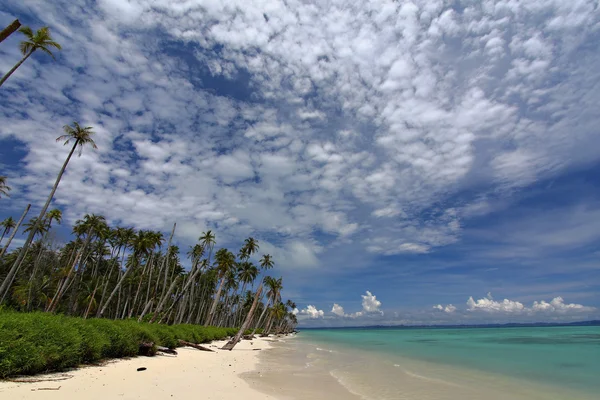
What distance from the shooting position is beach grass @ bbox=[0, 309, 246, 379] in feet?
26.0

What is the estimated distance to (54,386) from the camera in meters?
7.63

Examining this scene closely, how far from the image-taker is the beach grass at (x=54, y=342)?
7.93m

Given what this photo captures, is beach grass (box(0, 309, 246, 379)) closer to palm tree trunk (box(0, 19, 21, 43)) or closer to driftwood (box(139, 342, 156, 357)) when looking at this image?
driftwood (box(139, 342, 156, 357))

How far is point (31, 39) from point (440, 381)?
27.3 m

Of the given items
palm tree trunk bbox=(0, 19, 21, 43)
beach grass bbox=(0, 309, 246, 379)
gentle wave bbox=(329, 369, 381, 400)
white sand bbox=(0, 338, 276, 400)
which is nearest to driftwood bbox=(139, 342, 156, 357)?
beach grass bbox=(0, 309, 246, 379)

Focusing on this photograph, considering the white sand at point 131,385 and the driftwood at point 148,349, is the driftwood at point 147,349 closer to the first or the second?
the driftwood at point 148,349

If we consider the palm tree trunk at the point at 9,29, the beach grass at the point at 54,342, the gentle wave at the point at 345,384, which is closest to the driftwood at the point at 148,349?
the beach grass at the point at 54,342

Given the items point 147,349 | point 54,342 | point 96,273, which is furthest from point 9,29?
point 96,273

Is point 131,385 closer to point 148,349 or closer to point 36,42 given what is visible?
point 148,349

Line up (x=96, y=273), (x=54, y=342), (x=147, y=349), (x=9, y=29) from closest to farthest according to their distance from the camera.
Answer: (x=9, y=29), (x=54, y=342), (x=147, y=349), (x=96, y=273)

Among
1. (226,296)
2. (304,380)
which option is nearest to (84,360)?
(304,380)

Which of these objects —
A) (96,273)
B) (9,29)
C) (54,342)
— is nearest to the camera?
(9,29)

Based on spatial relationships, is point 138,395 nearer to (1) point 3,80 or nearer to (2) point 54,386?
(2) point 54,386

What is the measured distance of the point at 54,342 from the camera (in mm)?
9328
